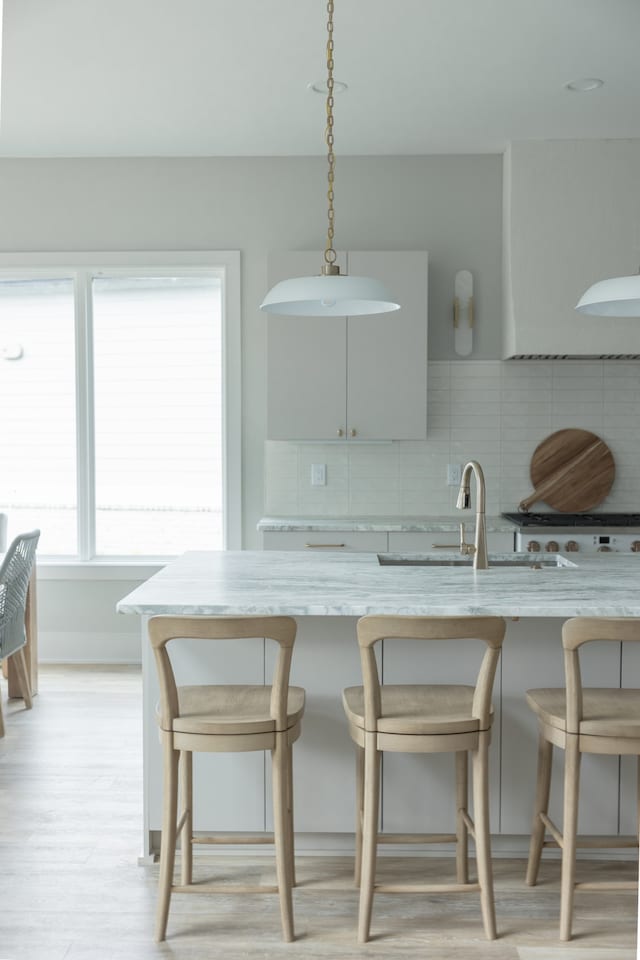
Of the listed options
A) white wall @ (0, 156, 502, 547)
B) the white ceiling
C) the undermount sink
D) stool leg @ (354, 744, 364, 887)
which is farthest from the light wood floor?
the white ceiling

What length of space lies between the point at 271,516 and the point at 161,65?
243cm

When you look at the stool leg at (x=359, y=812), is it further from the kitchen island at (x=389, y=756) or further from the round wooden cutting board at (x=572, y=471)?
the round wooden cutting board at (x=572, y=471)

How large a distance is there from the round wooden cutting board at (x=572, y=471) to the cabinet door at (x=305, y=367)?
121cm

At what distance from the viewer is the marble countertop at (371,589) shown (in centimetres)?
244

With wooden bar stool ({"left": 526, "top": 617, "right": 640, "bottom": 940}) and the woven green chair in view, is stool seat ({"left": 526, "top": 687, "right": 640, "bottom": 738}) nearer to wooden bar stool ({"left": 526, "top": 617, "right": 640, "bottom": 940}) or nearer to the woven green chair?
wooden bar stool ({"left": 526, "top": 617, "right": 640, "bottom": 940})

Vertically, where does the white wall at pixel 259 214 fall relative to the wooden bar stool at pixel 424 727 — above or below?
above

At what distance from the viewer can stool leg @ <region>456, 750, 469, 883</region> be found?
2658 millimetres

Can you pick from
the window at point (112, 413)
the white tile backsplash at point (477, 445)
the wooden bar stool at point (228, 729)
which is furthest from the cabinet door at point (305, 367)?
the wooden bar stool at point (228, 729)

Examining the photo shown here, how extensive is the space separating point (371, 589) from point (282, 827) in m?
0.73

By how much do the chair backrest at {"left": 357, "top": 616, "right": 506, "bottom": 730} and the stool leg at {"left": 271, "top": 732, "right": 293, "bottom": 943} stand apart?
0.25 m

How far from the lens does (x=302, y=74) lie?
3.97 m

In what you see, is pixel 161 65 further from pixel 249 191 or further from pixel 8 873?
pixel 8 873

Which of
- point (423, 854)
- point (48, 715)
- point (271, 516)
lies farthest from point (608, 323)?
point (48, 715)

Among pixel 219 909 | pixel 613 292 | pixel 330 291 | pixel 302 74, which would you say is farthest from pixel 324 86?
pixel 219 909
